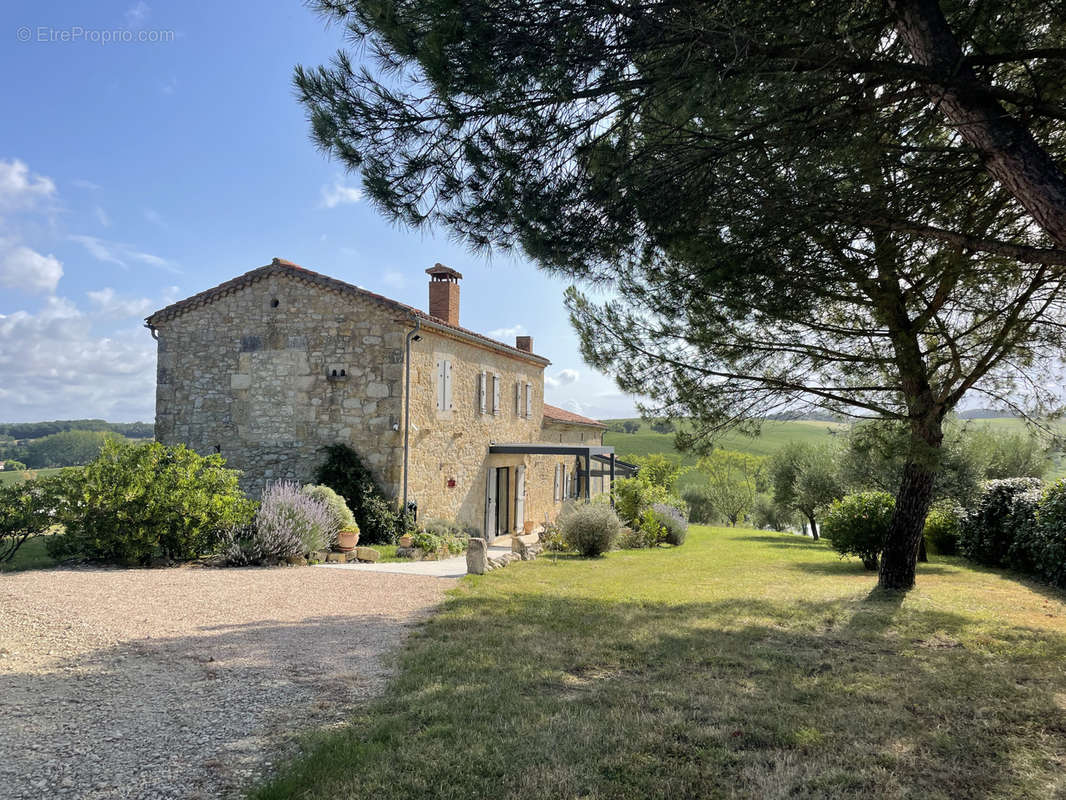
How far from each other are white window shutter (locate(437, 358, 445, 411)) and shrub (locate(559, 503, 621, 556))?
12.2 ft

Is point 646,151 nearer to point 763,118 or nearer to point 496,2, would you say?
point 763,118

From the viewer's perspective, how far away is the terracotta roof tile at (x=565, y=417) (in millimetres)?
21952

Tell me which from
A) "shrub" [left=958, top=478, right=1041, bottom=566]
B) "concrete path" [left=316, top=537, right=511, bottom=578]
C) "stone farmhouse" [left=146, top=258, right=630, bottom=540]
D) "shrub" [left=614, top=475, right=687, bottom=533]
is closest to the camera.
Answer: "concrete path" [left=316, top=537, right=511, bottom=578]

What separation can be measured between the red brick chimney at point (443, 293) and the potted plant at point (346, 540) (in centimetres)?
645

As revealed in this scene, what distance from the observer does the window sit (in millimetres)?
14352

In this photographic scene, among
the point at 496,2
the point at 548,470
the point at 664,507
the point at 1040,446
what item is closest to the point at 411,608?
the point at 496,2

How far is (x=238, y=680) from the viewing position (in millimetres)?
4625

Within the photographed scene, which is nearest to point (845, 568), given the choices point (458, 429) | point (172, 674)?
point (458, 429)

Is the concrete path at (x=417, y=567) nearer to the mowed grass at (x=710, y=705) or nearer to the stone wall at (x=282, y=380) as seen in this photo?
the mowed grass at (x=710, y=705)

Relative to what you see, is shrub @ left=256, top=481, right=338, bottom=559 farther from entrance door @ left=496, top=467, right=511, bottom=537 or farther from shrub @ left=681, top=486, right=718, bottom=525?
shrub @ left=681, top=486, right=718, bottom=525

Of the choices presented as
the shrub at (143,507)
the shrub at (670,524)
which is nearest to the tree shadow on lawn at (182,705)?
the shrub at (143,507)

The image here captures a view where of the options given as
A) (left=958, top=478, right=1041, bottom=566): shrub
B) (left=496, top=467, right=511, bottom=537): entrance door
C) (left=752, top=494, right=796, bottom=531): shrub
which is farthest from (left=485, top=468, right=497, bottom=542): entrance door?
(left=752, top=494, right=796, bottom=531): shrub

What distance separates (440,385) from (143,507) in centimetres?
643

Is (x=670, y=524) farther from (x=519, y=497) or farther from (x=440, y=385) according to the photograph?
(x=440, y=385)
